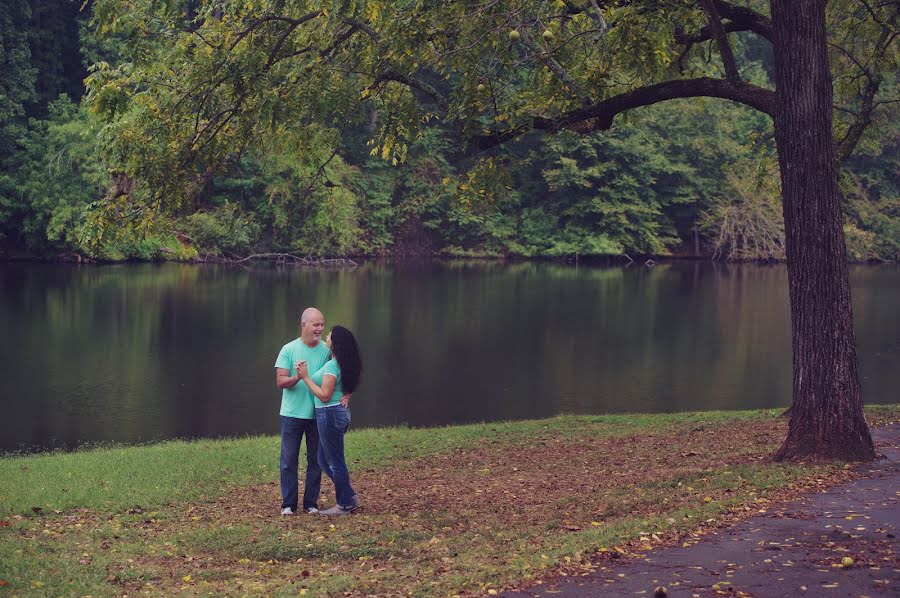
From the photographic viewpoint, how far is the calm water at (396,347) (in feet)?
69.0

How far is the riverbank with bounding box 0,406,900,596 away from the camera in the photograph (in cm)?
763

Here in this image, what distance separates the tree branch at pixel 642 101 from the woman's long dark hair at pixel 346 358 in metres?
3.88

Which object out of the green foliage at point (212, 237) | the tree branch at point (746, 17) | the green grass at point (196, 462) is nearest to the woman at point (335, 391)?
the green grass at point (196, 462)

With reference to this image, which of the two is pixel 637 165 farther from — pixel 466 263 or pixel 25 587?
pixel 25 587

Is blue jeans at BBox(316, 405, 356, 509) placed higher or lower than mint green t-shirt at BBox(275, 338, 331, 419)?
lower

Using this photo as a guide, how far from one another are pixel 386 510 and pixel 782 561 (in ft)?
13.1

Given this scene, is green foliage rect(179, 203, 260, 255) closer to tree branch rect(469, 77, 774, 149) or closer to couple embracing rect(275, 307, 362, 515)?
tree branch rect(469, 77, 774, 149)

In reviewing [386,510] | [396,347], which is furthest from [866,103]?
[396,347]

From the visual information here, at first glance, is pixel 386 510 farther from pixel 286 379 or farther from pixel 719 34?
pixel 719 34

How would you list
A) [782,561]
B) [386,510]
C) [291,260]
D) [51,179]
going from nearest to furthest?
[782,561] → [386,510] → [51,179] → [291,260]

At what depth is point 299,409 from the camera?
9.68 metres

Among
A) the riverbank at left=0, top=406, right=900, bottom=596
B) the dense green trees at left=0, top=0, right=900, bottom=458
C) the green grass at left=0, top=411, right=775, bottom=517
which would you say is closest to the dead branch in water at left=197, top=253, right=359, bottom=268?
the dense green trees at left=0, top=0, right=900, bottom=458

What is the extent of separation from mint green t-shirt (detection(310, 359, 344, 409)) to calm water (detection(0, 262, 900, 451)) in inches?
370

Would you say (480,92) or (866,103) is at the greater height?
(866,103)
